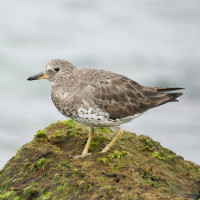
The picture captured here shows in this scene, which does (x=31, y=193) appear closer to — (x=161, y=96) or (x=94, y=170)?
(x=94, y=170)

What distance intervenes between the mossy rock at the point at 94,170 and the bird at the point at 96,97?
717 millimetres

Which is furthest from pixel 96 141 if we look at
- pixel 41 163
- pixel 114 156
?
pixel 41 163

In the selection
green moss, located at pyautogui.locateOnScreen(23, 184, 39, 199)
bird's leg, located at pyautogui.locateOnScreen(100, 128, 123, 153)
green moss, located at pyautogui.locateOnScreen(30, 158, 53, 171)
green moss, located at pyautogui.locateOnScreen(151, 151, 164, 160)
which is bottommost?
green moss, located at pyautogui.locateOnScreen(23, 184, 39, 199)

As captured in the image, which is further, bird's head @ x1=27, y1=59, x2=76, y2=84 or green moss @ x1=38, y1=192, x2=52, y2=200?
bird's head @ x1=27, y1=59, x2=76, y2=84

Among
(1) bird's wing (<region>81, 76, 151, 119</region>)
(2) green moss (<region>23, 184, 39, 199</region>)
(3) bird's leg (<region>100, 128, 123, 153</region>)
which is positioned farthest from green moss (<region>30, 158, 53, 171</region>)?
(1) bird's wing (<region>81, 76, 151, 119</region>)

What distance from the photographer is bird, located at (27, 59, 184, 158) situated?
32.5 feet

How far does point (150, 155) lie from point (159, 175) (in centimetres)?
198

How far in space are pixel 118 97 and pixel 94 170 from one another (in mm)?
2689

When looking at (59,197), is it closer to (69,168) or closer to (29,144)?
(69,168)

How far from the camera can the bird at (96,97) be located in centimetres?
991

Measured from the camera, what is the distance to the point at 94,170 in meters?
8.62

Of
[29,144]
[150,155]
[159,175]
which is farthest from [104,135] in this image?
[159,175]

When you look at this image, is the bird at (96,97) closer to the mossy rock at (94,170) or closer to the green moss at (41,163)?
the mossy rock at (94,170)

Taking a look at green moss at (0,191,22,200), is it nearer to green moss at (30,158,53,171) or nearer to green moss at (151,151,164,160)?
green moss at (30,158,53,171)
